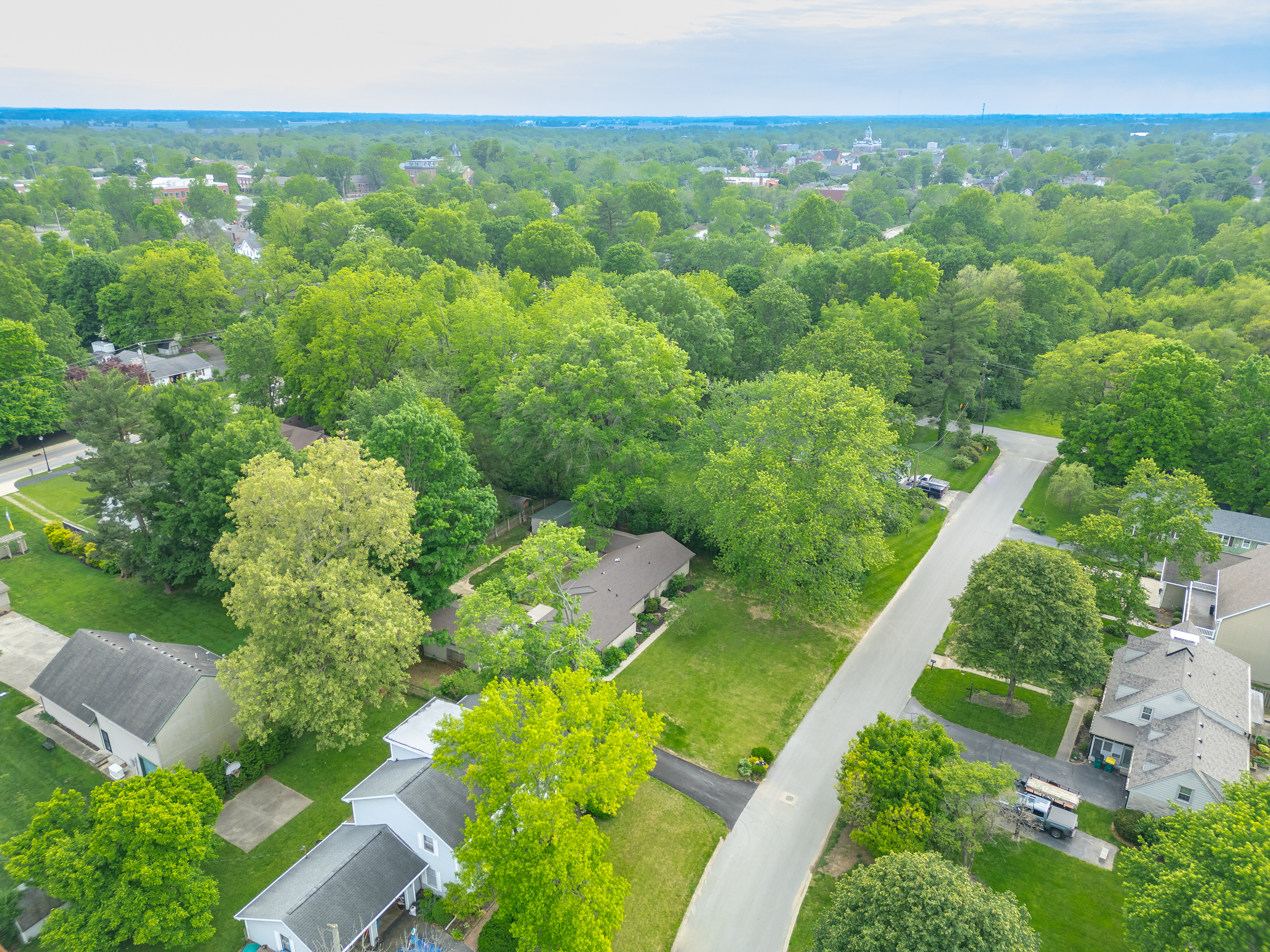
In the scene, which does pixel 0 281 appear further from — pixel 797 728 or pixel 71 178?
pixel 71 178

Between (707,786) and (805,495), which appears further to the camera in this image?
(805,495)

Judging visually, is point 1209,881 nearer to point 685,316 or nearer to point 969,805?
point 969,805

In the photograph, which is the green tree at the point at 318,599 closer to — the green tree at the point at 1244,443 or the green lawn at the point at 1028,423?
the green tree at the point at 1244,443

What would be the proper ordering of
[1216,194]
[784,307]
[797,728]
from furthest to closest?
1. [1216,194]
2. [784,307]
3. [797,728]

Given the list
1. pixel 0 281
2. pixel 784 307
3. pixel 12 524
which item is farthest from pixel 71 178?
pixel 784 307

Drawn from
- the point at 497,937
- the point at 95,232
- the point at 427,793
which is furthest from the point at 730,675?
the point at 95,232

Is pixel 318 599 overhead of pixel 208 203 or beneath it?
beneath

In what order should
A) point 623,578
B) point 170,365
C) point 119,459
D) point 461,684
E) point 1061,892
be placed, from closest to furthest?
point 1061,892 → point 461,684 → point 119,459 → point 623,578 → point 170,365

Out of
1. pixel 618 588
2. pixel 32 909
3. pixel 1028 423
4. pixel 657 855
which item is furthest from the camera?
pixel 1028 423
